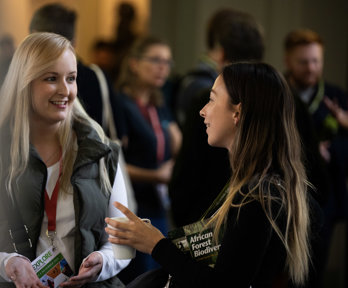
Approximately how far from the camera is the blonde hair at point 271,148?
1572mm

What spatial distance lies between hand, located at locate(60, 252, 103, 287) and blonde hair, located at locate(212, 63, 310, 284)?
38 centimetres

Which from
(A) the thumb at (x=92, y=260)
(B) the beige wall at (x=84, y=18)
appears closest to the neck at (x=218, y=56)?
(B) the beige wall at (x=84, y=18)

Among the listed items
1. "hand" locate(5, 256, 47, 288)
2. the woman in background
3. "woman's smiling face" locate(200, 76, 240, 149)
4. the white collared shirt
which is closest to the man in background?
the woman in background

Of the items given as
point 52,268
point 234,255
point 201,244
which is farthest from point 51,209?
point 234,255

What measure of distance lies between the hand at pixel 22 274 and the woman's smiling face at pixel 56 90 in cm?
41

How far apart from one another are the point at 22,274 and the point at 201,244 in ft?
1.59

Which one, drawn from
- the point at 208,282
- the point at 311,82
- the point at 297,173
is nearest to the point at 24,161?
the point at 208,282

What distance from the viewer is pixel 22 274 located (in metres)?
1.57

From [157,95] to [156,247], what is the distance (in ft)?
7.63

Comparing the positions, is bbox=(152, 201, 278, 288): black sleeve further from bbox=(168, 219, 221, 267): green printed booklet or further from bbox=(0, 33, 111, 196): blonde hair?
bbox=(0, 33, 111, 196): blonde hair

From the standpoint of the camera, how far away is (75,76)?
5.55 feet

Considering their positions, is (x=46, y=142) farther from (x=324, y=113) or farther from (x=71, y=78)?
(x=324, y=113)

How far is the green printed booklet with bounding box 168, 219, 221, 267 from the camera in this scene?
1.55 meters

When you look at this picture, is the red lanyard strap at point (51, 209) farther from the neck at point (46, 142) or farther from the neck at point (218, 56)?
the neck at point (218, 56)
